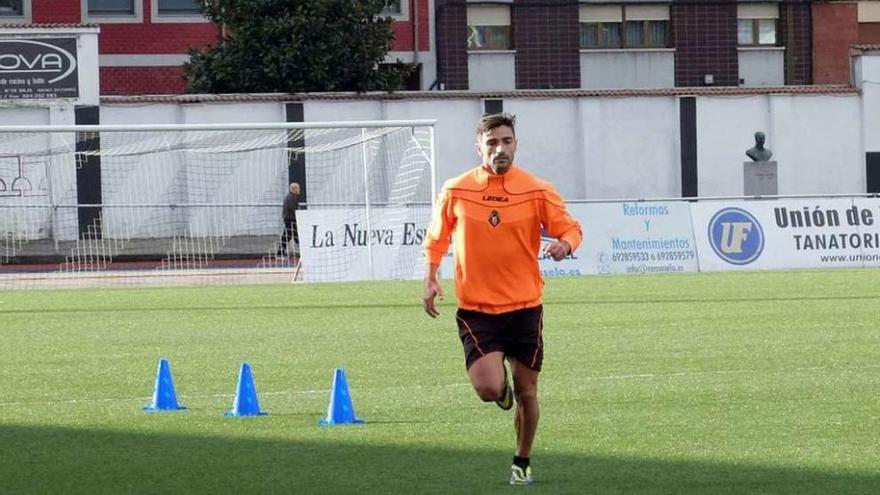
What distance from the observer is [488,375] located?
876cm

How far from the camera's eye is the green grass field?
9.23 meters

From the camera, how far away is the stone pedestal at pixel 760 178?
38.5 m

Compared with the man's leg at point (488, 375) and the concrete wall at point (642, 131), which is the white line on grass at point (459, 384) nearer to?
the man's leg at point (488, 375)

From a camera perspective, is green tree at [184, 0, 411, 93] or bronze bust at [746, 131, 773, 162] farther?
green tree at [184, 0, 411, 93]

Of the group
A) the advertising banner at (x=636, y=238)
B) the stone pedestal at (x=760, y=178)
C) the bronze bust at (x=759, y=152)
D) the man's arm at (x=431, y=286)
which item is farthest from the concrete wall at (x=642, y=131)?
the man's arm at (x=431, y=286)

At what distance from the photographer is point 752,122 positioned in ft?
144

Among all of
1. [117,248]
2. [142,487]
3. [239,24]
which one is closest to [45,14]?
[239,24]

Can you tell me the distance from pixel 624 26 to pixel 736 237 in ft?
70.3

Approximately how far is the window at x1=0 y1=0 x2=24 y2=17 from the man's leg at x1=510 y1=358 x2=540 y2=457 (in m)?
42.0

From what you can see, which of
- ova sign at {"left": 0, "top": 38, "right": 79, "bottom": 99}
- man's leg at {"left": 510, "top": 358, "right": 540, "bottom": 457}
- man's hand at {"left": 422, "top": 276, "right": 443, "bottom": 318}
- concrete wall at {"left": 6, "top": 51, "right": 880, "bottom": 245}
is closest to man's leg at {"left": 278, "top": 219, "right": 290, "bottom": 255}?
concrete wall at {"left": 6, "top": 51, "right": 880, "bottom": 245}

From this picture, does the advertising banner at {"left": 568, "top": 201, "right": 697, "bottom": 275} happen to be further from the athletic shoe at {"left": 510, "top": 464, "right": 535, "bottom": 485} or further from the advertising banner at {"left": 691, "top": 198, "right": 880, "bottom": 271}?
the athletic shoe at {"left": 510, "top": 464, "right": 535, "bottom": 485}

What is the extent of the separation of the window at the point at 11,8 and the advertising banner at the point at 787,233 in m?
24.0

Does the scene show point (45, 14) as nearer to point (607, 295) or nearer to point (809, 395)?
point (607, 295)

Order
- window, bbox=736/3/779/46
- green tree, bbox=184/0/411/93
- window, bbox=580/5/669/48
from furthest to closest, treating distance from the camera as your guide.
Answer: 1. window, bbox=736/3/779/46
2. window, bbox=580/5/669/48
3. green tree, bbox=184/0/411/93
